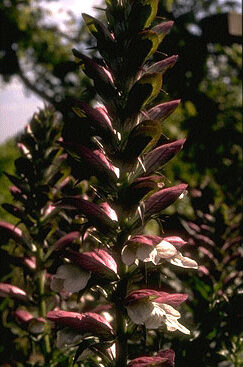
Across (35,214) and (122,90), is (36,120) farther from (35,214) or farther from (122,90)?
(122,90)

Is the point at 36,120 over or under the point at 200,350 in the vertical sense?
over

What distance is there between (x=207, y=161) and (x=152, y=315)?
9.75ft

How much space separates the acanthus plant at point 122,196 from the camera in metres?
1.00

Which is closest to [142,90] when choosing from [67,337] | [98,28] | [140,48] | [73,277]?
[140,48]

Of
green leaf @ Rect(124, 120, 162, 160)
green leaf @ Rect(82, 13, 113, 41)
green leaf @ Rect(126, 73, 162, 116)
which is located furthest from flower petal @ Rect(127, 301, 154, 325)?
green leaf @ Rect(82, 13, 113, 41)

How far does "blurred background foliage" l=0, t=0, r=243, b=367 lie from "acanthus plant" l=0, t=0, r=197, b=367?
0.14 m

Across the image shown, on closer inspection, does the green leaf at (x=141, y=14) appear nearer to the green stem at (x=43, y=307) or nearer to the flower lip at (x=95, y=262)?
the flower lip at (x=95, y=262)

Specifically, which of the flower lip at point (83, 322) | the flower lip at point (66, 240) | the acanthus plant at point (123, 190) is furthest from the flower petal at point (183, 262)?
the flower lip at point (66, 240)

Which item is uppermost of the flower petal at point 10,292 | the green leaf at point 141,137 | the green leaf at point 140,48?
the green leaf at point 140,48

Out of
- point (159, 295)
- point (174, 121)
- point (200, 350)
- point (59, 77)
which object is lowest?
point (200, 350)

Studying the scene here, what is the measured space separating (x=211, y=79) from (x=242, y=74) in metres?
0.59

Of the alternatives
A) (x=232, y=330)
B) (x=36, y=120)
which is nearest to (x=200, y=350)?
(x=232, y=330)

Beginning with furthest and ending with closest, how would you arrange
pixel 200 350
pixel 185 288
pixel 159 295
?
1. pixel 185 288
2. pixel 200 350
3. pixel 159 295

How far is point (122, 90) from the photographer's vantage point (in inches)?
42.7
